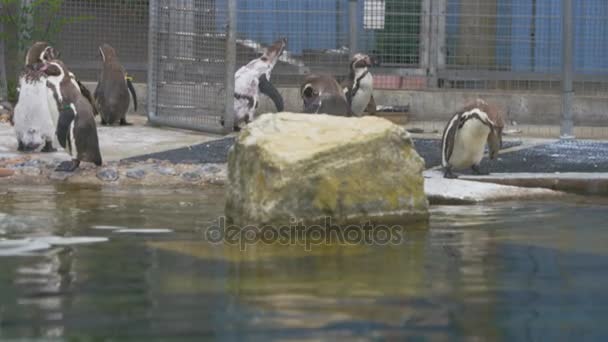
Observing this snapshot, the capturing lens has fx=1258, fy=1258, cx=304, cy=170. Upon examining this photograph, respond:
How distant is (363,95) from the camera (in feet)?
41.3

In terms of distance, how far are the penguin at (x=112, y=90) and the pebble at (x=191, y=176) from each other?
384cm

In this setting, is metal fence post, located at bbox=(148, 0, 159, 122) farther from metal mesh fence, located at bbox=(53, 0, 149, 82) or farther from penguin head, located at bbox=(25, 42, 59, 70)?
metal mesh fence, located at bbox=(53, 0, 149, 82)

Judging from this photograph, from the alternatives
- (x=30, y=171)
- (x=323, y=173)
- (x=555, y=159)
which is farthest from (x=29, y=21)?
(x=323, y=173)

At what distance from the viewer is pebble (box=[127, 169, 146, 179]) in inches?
344

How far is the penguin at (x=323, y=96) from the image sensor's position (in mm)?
11311

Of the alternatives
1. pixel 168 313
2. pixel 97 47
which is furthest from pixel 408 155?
pixel 97 47

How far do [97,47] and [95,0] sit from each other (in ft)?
1.71

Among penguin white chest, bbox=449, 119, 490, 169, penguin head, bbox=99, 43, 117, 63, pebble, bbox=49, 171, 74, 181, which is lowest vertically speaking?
pebble, bbox=49, 171, 74, 181

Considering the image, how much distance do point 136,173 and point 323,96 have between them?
305cm

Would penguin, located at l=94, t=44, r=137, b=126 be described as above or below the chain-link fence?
below

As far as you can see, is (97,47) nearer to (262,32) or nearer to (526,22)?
(262,32)

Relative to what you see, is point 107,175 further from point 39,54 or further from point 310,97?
point 310,97

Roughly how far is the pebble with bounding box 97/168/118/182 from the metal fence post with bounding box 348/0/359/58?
443 cm

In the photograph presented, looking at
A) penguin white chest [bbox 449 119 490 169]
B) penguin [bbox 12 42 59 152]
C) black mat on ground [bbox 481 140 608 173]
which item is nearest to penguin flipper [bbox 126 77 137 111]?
penguin [bbox 12 42 59 152]
